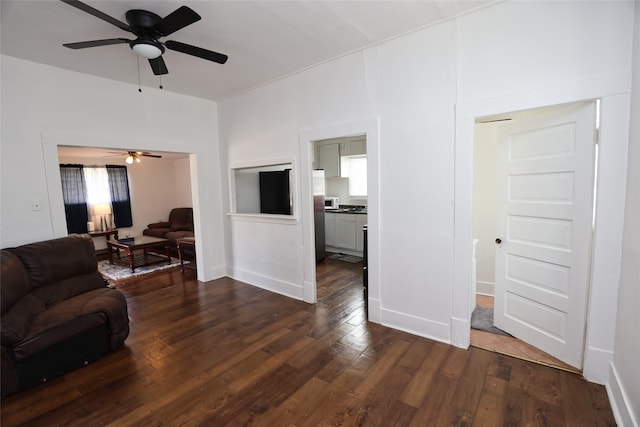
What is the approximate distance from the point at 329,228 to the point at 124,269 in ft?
13.1

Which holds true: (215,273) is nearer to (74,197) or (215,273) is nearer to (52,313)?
(52,313)

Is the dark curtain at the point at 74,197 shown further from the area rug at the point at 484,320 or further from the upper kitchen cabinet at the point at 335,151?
the area rug at the point at 484,320

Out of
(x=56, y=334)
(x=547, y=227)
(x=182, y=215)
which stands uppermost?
(x=547, y=227)

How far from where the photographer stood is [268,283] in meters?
4.08

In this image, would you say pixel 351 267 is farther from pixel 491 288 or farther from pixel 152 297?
pixel 152 297

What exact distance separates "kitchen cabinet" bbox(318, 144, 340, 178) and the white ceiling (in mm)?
2883

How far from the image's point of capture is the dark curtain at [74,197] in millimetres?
6281

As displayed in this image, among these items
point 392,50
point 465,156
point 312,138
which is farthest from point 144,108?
point 465,156

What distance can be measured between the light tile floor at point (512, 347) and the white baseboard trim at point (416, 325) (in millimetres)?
267

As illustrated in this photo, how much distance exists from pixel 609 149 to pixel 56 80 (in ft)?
16.3

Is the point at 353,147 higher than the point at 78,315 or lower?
higher

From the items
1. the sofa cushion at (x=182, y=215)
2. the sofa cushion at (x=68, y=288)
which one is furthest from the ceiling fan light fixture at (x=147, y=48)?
the sofa cushion at (x=182, y=215)

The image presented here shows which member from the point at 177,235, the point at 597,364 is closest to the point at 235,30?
the point at 597,364

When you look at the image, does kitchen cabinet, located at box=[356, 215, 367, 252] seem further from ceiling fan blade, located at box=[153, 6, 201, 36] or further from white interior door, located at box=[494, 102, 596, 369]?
ceiling fan blade, located at box=[153, 6, 201, 36]
